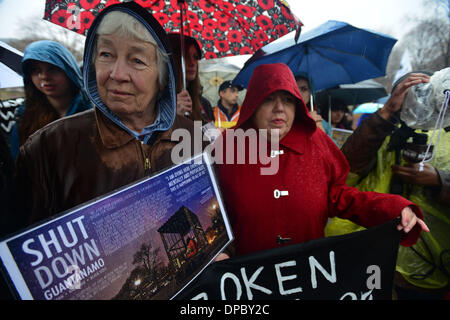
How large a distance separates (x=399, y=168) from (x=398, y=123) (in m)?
0.36

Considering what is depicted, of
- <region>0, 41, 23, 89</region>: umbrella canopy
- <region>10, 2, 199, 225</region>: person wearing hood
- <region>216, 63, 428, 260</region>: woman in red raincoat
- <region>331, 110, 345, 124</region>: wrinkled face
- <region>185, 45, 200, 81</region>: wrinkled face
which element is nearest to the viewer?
<region>10, 2, 199, 225</region>: person wearing hood

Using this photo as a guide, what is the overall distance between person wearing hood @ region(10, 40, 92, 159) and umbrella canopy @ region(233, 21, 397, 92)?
6.30ft

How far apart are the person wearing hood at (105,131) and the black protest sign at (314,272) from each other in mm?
691

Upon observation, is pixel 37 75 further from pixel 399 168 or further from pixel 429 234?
pixel 429 234

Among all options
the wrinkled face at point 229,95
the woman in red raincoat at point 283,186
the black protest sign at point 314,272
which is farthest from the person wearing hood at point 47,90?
the wrinkled face at point 229,95

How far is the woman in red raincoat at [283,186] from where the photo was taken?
1622 mm

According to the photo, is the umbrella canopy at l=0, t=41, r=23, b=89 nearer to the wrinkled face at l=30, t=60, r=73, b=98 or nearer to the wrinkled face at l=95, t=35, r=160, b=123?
the wrinkled face at l=30, t=60, r=73, b=98

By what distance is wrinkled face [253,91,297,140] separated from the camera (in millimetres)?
1672

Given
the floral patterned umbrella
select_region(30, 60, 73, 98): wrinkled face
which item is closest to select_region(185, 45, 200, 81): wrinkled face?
the floral patterned umbrella

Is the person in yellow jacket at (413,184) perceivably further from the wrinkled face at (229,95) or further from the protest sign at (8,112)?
the wrinkled face at (229,95)

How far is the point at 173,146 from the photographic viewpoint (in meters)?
1.44
